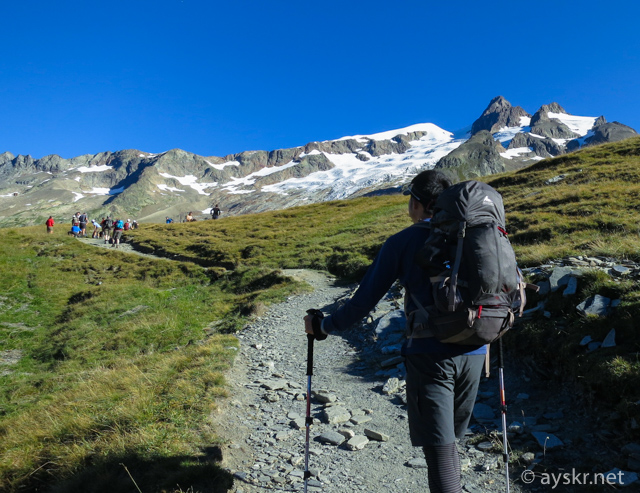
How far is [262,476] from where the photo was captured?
4805mm

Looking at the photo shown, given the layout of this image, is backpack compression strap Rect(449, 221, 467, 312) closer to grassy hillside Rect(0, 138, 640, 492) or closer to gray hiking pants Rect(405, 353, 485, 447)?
gray hiking pants Rect(405, 353, 485, 447)

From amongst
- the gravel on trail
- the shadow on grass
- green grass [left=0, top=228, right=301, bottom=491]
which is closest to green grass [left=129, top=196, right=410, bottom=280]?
green grass [left=0, top=228, right=301, bottom=491]

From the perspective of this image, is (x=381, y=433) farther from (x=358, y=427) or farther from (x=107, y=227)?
(x=107, y=227)

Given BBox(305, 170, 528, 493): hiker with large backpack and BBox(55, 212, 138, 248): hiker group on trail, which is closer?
BBox(305, 170, 528, 493): hiker with large backpack

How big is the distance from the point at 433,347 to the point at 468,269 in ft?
2.06

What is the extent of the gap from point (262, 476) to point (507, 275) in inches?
151

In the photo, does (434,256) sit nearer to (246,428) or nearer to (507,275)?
(507,275)

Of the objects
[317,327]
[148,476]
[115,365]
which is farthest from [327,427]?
[115,365]

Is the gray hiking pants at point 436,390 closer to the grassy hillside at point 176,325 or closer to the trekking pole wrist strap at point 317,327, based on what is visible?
the trekking pole wrist strap at point 317,327

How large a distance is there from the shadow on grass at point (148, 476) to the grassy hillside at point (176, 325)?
17 mm

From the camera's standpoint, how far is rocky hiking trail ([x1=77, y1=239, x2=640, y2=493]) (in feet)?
14.9

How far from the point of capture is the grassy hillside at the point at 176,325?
5.10 metres

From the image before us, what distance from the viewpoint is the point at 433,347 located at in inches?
114

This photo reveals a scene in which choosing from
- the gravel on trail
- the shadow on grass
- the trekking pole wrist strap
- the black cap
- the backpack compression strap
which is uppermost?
the black cap
